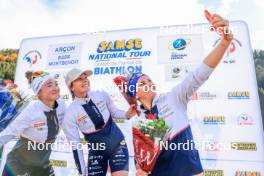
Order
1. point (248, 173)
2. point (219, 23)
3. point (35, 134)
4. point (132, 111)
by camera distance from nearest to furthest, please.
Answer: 1. point (219, 23)
2. point (248, 173)
3. point (132, 111)
4. point (35, 134)

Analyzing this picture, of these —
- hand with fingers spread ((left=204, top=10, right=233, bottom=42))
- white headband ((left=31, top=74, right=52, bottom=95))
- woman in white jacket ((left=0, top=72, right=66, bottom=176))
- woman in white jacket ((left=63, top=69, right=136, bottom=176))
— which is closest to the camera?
hand with fingers spread ((left=204, top=10, right=233, bottom=42))

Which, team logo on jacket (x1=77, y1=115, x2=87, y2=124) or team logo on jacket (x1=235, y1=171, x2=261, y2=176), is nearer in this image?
team logo on jacket (x1=235, y1=171, x2=261, y2=176)

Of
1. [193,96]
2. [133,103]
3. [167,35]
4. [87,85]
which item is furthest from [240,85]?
[87,85]

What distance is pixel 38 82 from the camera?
2965 millimetres

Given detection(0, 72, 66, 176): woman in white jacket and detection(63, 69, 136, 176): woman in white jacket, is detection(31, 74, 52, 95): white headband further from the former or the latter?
detection(63, 69, 136, 176): woman in white jacket

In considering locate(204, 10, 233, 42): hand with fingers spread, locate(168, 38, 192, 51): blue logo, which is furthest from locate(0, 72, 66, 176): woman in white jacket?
locate(204, 10, 233, 42): hand with fingers spread

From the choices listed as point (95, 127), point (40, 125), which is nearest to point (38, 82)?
point (40, 125)

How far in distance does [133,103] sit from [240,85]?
111cm

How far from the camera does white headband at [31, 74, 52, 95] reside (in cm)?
296

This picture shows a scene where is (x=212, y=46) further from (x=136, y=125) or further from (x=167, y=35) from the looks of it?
(x=136, y=125)

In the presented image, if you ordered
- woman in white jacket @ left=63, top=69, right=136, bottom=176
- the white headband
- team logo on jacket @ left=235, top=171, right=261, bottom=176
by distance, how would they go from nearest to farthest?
team logo on jacket @ left=235, top=171, right=261, bottom=176
woman in white jacket @ left=63, top=69, right=136, bottom=176
the white headband

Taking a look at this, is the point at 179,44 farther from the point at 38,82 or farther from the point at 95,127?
the point at 38,82

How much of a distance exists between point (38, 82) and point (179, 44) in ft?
5.46

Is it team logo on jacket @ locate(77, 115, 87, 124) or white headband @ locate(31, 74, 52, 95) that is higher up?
white headband @ locate(31, 74, 52, 95)
